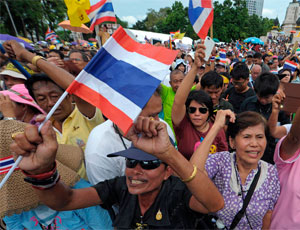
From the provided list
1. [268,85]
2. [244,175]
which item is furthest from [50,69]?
[268,85]

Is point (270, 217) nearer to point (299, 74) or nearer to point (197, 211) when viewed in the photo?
point (197, 211)

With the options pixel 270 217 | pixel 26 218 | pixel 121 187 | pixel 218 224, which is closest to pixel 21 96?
pixel 26 218

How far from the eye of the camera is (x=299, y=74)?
5.96 meters

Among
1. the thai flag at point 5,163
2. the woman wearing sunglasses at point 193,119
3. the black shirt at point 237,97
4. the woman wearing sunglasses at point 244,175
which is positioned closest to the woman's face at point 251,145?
the woman wearing sunglasses at point 244,175

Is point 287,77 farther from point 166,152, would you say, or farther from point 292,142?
point 166,152

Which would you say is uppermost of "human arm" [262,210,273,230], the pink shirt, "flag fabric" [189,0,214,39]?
"flag fabric" [189,0,214,39]

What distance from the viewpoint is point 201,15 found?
2910 mm

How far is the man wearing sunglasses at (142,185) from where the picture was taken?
1.05 metres

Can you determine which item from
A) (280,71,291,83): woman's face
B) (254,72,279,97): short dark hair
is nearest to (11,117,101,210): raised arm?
(254,72,279,97): short dark hair

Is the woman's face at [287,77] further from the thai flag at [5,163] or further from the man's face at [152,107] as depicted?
the thai flag at [5,163]

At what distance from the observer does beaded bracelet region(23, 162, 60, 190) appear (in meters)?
1.11

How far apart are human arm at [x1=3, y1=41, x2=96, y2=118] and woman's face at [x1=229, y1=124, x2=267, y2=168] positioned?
4.71 feet

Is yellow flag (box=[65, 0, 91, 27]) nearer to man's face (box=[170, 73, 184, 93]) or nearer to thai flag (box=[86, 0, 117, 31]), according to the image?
thai flag (box=[86, 0, 117, 31])

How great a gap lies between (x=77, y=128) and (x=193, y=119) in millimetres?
1303
